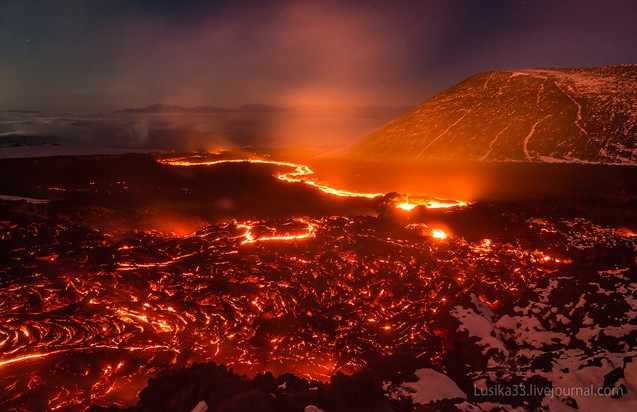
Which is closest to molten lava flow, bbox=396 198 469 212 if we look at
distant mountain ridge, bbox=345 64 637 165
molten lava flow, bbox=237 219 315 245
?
molten lava flow, bbox=237 219 315 245

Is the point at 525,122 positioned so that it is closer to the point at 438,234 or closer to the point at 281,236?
the point at 438,234

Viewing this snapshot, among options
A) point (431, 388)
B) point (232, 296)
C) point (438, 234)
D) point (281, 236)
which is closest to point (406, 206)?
point (438, 234)

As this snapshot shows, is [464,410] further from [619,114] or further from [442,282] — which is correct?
[619,114]

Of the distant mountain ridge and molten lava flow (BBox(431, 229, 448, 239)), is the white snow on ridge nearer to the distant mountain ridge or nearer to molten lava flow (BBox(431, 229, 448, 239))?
molten lava flow (BBox(431, 229, 448, 239))

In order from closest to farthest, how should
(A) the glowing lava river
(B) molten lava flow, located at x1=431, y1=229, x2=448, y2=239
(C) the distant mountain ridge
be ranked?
(A) the glowing lava river
(B) molten lava flow, located at x1=431, y1=229, x2=448, y2=239
(C) the distant mountain ridge

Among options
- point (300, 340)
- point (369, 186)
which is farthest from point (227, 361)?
point (369, 186)

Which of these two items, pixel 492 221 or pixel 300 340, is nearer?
pixel 300 340

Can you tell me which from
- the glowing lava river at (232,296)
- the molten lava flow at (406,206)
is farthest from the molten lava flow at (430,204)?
the glowing lava river at (232,296)
